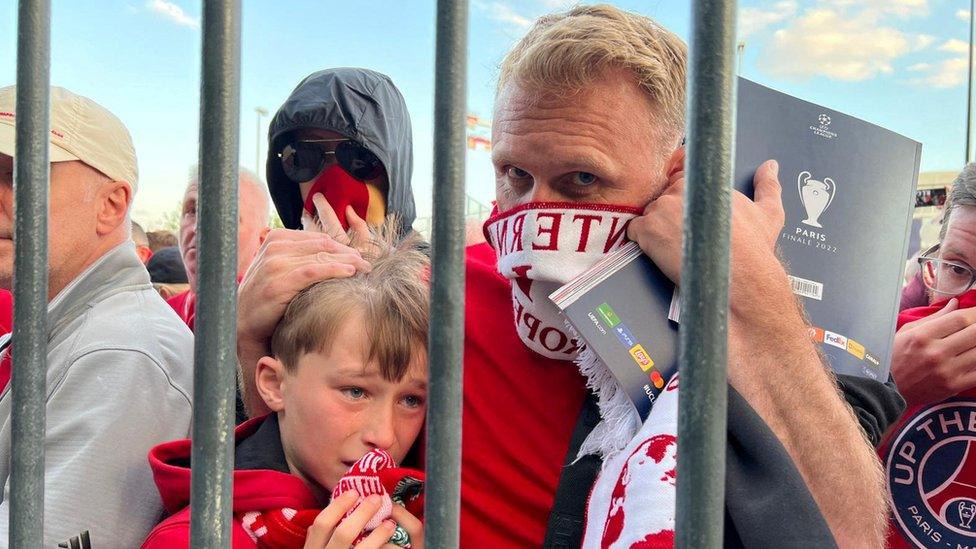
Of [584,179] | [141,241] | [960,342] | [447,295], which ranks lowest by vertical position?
[447,295]

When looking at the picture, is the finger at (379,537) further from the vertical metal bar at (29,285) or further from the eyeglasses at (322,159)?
the eyeglasses at (322,159)

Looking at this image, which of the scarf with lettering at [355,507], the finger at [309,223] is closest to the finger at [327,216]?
the finger at [309,223]

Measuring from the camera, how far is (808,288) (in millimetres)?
1771

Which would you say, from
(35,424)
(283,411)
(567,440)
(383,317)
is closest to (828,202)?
(567,440)

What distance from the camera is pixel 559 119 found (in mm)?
1901

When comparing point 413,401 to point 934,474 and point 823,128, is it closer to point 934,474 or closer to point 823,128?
point 823,128

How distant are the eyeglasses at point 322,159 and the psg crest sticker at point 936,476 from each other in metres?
1.52

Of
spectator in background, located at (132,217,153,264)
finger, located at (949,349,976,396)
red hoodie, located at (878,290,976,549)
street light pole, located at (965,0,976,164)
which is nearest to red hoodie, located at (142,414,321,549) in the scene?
red hoodie, located at (878,290,976,549)

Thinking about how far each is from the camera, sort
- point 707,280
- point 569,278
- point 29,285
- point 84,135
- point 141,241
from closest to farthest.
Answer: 1. point 707,280
2. point 29,285
3. point 569,278
4. point 84,135
5. point 141,241

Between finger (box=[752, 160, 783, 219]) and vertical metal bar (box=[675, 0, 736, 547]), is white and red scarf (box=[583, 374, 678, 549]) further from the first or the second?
vertical metal bar (box=[675, 0, 736, 547])

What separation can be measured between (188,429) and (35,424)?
0.96 meters

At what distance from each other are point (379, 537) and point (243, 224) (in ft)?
7.07

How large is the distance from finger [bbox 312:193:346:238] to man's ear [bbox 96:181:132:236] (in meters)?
0.47

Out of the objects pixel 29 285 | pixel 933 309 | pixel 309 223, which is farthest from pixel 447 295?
pixel 933 309
